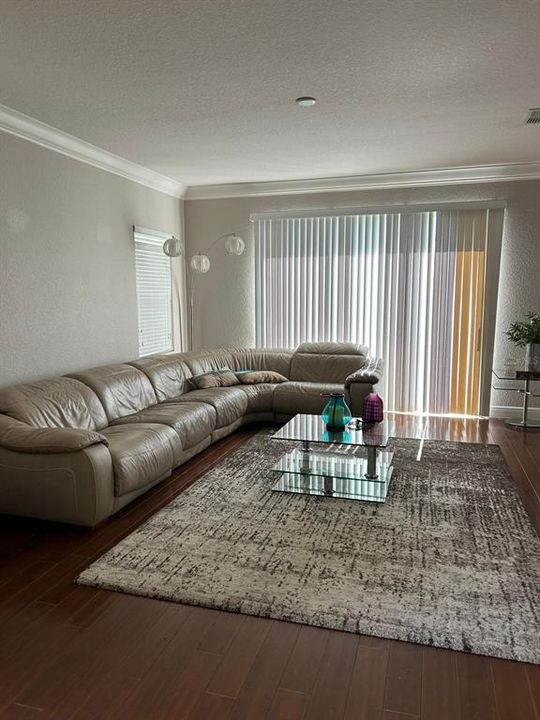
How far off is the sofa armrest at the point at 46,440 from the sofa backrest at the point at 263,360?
3.25 m

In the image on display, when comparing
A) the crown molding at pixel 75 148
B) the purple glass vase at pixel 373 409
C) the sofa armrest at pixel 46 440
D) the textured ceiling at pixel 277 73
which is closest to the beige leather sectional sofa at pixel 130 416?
the sofa armrest at pixel 46 440

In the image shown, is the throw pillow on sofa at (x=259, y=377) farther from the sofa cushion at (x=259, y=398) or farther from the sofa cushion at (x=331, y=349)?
the sofa cushion at (x=331, y=349)

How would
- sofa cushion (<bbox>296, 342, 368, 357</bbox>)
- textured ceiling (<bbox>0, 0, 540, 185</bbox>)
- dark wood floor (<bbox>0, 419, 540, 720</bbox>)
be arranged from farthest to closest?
sofa cushion (<bbox>296, 342, 368, 357</bbox>) → textured ceiling (<bbox>0, 0, 540, 185</bbox>) → dark wood floor (<bbox>0, 419, 540, 720</bbox>)

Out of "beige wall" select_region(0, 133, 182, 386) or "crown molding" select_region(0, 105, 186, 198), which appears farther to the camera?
"beige wall" select_region(0, 133, 182, 386)

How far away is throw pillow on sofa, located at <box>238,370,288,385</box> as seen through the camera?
5805mm

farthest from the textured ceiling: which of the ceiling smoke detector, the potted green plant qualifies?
the potted green plant

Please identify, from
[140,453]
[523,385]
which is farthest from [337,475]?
[523,385]

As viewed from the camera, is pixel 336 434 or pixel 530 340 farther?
pixel 530 340

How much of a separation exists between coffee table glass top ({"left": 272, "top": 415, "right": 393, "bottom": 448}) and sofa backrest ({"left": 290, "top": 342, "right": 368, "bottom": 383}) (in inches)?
70.8

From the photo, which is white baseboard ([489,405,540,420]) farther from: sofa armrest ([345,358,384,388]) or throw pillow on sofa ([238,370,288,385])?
throw pillow on sofa ([238,370,288,385])

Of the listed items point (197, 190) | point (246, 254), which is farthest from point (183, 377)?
point (197, 190)

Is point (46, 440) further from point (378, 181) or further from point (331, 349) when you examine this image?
point (378, 181)

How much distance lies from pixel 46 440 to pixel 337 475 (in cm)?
190

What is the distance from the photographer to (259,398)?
5.55 meters
